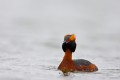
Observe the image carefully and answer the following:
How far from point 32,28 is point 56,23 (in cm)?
488

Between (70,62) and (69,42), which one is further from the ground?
(69,42)

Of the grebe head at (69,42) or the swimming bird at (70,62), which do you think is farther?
the swimming bird at (70,62)

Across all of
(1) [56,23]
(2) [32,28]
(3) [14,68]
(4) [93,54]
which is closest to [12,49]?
(4) [93,54]

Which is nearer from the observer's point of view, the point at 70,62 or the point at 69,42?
the point at 69,42

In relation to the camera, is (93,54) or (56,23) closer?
(93,54)

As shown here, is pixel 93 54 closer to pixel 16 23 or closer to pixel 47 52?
pixel 47 52

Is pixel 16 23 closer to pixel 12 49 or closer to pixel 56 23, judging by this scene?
pixel 56 23

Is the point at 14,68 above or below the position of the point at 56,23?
below

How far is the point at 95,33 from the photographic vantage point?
159 feet

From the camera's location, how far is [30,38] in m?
42.8

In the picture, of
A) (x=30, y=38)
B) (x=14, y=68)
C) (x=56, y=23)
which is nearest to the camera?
(x=14, y=68)

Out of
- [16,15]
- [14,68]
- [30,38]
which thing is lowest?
[14,68]

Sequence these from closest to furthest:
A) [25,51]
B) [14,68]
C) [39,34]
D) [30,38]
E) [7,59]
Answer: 1. [14,68]
2. [7,59]
3. [25,51]
4. [30,38]
5. [39,34]

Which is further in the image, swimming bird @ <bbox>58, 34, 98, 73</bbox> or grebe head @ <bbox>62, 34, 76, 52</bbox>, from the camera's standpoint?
swimming bird @ <bbox>58, 34, 98, 73</bbox>
